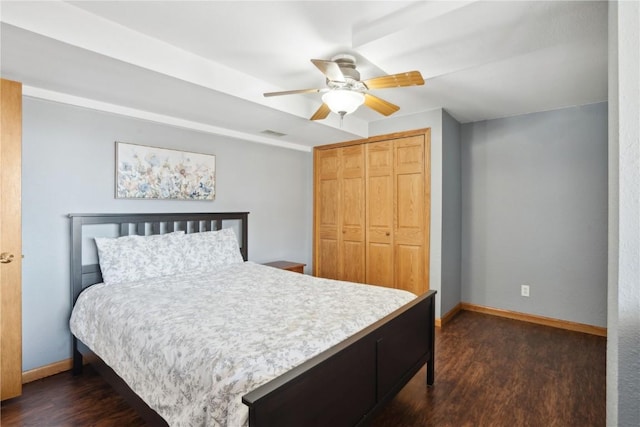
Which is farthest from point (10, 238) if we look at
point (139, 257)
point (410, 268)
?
point (410, 268)

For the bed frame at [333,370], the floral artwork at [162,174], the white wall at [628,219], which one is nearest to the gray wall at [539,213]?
the bed frame at [333,370]

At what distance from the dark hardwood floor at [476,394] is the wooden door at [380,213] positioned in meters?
1.23

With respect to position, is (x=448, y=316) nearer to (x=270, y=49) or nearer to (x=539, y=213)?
(x=539, y=213)

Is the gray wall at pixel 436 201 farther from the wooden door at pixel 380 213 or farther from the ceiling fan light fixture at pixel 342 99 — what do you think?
the ceiling fan light fixture at pixel 342 99

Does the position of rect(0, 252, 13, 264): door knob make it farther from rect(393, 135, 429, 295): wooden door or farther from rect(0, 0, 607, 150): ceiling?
rect(393, 135, 429, 295): wooden door

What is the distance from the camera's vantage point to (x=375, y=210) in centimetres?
423

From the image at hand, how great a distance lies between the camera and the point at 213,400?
4.25 feet

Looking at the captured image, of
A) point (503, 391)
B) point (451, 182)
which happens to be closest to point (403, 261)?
point (451, 182)

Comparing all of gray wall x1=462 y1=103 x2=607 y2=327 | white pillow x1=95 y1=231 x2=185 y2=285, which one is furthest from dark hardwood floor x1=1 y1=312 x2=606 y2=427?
white pillow x1=95 y1=231 x2=185 y2=285

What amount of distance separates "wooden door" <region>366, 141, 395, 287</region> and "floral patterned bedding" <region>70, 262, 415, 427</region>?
155 cm

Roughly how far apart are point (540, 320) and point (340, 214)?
271 cm

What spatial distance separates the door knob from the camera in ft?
6.99

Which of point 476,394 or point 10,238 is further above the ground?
point 10,238

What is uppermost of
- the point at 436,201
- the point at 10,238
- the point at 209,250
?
the point at 436,201
